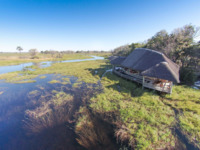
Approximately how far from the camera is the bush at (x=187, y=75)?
11.8 m

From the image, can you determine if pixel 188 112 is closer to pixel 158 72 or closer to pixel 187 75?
pixel 158 72

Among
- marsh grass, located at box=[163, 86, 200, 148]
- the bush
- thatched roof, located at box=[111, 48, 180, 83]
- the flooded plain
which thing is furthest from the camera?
the bush

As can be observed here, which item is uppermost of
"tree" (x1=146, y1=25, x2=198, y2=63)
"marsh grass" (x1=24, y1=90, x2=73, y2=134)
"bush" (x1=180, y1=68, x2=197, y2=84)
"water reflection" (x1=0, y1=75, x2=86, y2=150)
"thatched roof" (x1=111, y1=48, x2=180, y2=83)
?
"tree" (x1=146, y1=25, x2=198, y2=63)

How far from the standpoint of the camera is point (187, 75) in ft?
40.1

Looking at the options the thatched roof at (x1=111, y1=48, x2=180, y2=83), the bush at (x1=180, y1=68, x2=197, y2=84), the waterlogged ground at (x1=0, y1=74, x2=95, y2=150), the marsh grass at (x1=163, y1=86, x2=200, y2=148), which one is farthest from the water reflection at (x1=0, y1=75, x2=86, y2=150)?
the bush at (x1=180, y1=68, x2=197, y2=84)

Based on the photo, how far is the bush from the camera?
1182 centimetres

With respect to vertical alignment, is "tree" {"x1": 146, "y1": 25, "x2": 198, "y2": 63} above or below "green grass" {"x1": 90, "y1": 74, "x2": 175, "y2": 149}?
above

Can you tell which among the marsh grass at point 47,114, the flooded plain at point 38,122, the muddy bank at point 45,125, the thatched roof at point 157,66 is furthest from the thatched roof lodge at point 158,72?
the marsh grass at point 47,114

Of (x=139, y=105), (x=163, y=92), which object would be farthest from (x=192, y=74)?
(x=139, y=105)

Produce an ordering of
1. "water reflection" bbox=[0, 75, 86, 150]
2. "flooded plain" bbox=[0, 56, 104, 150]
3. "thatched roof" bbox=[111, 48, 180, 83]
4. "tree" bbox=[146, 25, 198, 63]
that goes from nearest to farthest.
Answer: "water reflection" bbox=[0, 75, 86, 150] → "flooded plain" bbox=[0, 56, 104, 150] → "thatched roof" bbox=[111, 48, 180, 83] → "tree" bbox=[146, 25, 198, 63]

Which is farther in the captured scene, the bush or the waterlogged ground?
the bush

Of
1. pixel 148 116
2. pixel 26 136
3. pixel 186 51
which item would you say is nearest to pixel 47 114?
pixel 26 136

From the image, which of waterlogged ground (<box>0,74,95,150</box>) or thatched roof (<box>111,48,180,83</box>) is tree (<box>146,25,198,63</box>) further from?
waterlogged ground (<box>0,74,95,150</box>)

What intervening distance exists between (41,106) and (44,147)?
4243 mm
